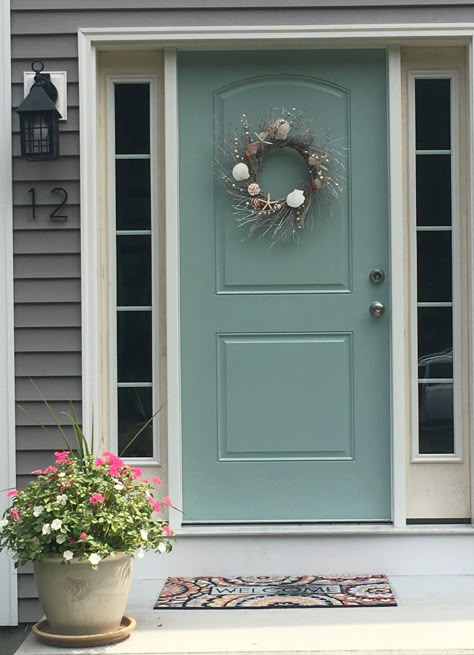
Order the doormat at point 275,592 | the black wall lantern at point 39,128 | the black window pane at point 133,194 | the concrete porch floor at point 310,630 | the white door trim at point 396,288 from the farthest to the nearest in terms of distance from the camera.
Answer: the black window pane at point 133,194, the white door trim at point 396,288, the black wall lantern at point 39,128, the doormat at point 275,592, the concrete porch floor at point 310,630

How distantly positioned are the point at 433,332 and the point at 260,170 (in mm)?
949

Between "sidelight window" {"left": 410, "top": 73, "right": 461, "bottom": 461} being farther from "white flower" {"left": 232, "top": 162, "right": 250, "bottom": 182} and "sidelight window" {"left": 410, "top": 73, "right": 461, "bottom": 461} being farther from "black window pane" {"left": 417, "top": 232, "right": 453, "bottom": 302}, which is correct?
"white flower" {"left": 232, "top": 162, "right": 250, "bottom": 182}

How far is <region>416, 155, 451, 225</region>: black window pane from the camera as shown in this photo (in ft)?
14.1

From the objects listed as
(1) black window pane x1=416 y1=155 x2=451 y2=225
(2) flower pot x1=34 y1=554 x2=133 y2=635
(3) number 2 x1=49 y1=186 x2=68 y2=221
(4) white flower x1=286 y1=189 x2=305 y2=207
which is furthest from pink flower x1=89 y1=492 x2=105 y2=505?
(1) black window pane x1=416 y1=155 x2=451 y2=225

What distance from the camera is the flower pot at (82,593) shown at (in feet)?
11.2

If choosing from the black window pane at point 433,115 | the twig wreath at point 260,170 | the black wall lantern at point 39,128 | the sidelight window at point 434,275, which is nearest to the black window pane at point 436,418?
the sidelight window at point 434,275

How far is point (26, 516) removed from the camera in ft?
11.4

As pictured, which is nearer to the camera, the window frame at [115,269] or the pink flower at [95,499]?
the pink flower at [95,499]

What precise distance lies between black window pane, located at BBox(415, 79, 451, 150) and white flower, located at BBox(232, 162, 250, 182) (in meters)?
0.70

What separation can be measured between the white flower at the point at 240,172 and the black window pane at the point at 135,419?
3.03ft

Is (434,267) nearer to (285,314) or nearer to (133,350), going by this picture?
(285,314)

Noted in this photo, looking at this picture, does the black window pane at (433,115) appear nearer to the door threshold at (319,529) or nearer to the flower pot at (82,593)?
the door threshold at (319,529)

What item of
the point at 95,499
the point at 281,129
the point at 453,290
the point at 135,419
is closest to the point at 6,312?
the point at 135,419

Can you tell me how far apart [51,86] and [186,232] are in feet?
2.52
